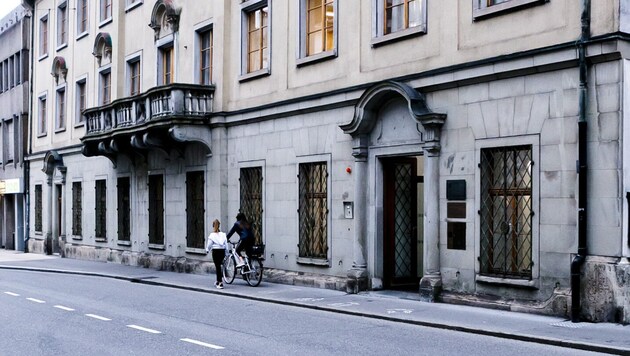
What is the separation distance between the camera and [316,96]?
64.7 feet

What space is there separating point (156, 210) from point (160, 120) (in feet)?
16.5

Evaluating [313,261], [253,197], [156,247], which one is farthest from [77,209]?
[313,261]

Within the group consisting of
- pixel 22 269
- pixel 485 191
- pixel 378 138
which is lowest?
pixel 22 269

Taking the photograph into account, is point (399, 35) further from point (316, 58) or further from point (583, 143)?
point (583, 143)

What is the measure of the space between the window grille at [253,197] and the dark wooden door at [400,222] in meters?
4.81

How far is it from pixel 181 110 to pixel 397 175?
786 centimetres

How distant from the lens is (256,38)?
75.2 ft

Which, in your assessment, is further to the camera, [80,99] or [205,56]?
[80,99]

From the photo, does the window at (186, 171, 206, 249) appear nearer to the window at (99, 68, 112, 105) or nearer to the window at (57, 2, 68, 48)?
the window at (99, 68, 112, 105)

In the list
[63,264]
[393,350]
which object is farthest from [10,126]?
[393,350]

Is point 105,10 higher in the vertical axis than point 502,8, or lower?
higher

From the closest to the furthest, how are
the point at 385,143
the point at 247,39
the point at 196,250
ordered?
1. the point at 385,143
2. the point at 247,39
3. the point at 196,250

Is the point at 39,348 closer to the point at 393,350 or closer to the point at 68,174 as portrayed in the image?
the point at 393,350

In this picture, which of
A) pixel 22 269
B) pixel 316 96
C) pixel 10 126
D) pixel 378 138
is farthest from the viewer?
pixel 10 126
